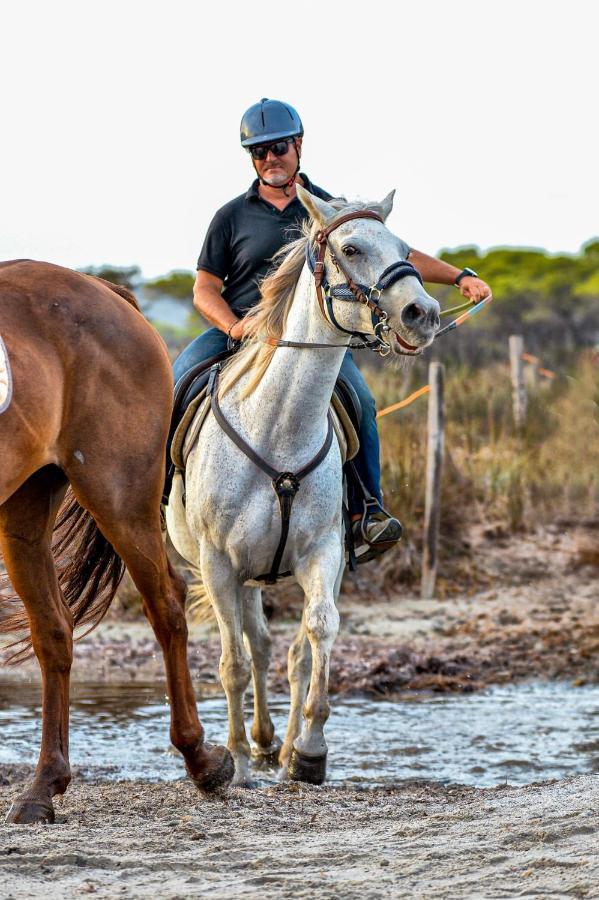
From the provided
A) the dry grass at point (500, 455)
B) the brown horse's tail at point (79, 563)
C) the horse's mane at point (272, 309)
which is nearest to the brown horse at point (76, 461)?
the brown horse's tail at point (79, 563)

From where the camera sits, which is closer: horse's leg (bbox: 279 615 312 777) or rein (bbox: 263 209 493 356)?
rein (bbox: 263 209 493 356)

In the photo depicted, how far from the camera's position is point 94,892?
371 centimetres

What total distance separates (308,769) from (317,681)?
41cm

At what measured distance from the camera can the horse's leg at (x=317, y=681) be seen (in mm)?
6277

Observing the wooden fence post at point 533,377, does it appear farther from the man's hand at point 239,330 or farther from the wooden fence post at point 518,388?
the man's hand at point 239,330

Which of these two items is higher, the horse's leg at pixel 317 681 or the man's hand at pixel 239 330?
the man's hand at pixel 239 330

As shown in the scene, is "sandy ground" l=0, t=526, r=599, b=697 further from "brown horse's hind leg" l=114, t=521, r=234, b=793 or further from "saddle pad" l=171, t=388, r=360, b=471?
"brown horse's hind leg" l=114, t=521, r=234, b=793

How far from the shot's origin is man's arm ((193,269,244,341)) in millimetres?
7066

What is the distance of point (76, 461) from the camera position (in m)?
4.99

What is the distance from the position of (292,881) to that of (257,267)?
4.15m

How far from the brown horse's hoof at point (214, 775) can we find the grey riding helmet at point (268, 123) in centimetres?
318

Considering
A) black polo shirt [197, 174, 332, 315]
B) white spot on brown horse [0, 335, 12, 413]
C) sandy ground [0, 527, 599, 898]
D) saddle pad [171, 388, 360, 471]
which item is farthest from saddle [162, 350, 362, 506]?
white spot on brown horse [0, 335, 12, 413]

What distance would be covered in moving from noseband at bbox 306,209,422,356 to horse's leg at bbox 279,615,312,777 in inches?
63.7

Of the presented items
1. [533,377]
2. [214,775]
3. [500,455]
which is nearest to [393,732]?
[214,775]
